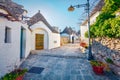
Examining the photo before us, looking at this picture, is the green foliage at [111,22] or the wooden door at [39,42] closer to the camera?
the green foliage at [111,22]

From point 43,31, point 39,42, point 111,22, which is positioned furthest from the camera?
point 43,31

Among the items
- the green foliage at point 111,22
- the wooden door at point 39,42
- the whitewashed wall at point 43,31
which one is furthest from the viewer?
the wooden door at point 39,42

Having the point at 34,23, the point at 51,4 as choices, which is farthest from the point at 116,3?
the point at 34,23

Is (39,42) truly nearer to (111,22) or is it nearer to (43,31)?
(43,31)

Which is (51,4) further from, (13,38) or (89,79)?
(89,79)

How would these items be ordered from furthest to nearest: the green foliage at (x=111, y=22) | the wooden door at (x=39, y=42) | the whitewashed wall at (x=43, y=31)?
the wooden door at (x=39, y=42)
the whitewashed wall at (x=43, y=31)
the green foliage at (x=111, y=22)

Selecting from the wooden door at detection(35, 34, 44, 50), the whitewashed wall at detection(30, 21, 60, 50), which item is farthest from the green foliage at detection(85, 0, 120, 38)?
the wooden door at detection(35, 34, 44, 50)

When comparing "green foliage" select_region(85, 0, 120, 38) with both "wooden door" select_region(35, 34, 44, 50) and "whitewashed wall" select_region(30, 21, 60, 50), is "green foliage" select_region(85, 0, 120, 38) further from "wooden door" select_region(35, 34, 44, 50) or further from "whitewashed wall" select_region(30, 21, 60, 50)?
"wooden door" select_region(35, 34, 44, 50)

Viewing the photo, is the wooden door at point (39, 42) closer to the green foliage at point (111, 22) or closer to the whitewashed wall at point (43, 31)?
the whitewashed wall at point (43, 31)

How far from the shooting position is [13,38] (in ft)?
26.3

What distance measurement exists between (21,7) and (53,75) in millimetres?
7547

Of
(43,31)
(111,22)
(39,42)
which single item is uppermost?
(43,31)

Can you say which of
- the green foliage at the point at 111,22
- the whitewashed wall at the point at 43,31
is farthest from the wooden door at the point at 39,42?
the green foliage at the point at 111,22

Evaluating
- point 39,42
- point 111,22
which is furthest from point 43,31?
point 111,22
